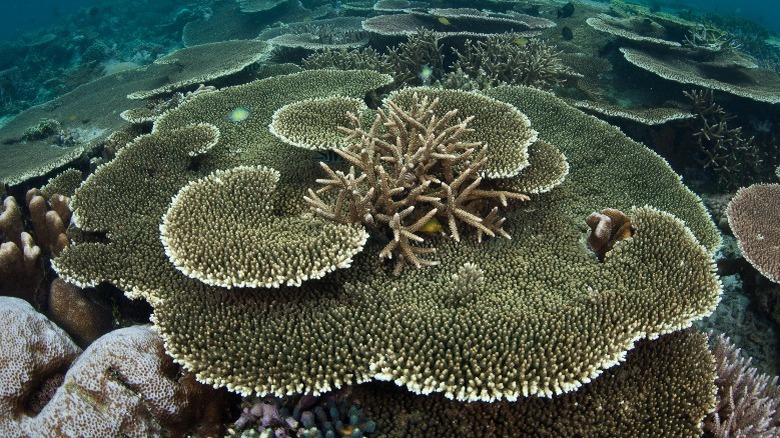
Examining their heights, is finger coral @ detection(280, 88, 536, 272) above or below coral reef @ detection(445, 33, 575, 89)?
above

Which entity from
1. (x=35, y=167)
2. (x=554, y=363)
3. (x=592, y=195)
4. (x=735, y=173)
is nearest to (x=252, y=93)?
(x=35, y=167)

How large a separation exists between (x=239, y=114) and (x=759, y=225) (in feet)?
19.8

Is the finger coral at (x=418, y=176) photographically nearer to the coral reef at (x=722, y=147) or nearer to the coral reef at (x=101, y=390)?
the coral reef at (x=101, y=390)

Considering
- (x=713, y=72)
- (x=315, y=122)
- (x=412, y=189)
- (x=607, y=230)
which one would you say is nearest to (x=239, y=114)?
(x=315, y=122)

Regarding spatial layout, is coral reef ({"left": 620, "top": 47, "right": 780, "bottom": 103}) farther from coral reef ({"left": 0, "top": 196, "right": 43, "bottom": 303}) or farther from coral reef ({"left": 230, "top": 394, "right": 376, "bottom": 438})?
coral reef ({"left": 0, "top": 196, "right": 43, "bottom": 303})

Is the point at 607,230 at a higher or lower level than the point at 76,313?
higher

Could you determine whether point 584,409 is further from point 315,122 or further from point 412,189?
point 315,122

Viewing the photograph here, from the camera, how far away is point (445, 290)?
338 centimetres

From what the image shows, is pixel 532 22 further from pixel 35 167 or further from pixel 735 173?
pixel 35 167

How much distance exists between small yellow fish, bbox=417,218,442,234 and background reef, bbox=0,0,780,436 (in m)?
0.04

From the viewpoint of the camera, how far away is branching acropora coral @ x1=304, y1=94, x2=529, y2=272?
359cm

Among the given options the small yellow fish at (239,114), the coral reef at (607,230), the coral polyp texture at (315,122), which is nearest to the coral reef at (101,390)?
the coral polyp texture at (315,122)

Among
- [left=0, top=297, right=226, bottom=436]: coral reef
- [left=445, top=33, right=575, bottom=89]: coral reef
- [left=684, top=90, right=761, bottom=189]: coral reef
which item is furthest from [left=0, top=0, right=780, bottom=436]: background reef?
[left=445, top=33, right=575, bottom=89]: coral reef

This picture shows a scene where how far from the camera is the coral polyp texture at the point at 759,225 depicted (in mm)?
4332
